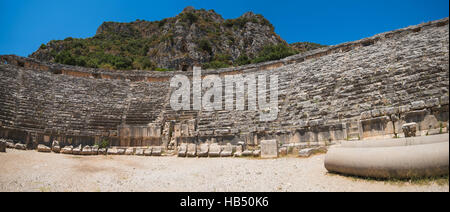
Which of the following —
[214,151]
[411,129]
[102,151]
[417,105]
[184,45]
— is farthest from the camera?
[184,45]

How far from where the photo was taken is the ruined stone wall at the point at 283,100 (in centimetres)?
1021

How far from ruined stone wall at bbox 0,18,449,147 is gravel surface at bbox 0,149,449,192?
275cm

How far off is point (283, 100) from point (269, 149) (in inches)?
172

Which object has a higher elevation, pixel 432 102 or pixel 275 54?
pixel 275 54

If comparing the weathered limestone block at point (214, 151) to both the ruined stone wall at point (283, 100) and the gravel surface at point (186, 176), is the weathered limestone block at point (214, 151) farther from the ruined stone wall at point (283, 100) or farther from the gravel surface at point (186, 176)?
the gravel surface at point (186, 176)

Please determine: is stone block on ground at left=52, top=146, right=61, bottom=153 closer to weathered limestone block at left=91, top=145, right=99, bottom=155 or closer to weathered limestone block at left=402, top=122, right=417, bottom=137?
weathered limestone block at left=91, top=145, right=99, bottom=155

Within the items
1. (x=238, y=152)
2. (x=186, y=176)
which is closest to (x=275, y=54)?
(x=238, y=152)

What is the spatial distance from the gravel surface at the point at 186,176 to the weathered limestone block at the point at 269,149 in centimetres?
58

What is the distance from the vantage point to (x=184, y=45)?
40.0m

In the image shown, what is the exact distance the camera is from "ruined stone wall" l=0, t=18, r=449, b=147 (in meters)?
10.2

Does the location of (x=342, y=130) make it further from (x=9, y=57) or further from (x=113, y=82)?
(x=9, y=57)

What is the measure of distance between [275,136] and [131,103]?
9515 millimetres

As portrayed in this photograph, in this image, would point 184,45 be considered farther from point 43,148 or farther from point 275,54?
point 43,148

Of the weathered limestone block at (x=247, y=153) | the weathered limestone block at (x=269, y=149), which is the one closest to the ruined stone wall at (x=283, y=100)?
the weathered limestone block at (x=247, y=153)
